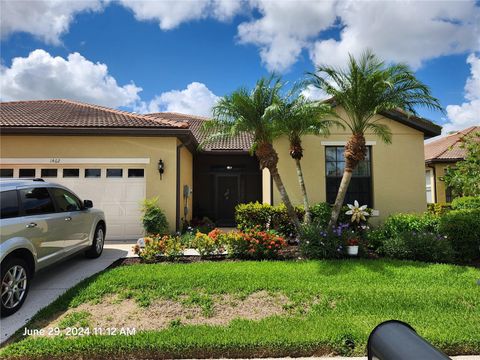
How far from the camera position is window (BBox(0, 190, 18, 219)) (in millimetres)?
4407

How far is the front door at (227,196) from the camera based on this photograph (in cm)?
1482

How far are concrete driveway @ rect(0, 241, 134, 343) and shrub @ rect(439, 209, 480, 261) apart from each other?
8423mm

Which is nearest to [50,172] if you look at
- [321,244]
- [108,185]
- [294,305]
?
[108,185]

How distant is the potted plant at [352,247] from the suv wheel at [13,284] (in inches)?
262

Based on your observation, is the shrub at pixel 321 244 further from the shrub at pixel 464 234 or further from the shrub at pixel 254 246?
the shrub at pixel 464 234

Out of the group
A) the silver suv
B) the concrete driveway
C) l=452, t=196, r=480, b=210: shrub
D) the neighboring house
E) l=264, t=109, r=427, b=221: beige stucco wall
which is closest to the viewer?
the concrete driveway

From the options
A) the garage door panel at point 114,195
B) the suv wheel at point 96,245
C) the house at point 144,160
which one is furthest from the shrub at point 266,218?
the suv wheel at point 96,245

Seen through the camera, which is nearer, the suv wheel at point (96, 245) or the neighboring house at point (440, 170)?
the suv wheel at point (96, 245)

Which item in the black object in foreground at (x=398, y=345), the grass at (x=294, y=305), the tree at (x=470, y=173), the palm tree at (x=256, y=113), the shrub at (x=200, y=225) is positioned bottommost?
the grass at (x=294, y=305)

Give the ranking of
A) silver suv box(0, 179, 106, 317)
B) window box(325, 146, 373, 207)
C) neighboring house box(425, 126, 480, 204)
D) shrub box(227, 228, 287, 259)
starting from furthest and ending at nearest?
neighboring house box(425, 126, 480, 204), window box(325, 146, 373, 207), shrub box(227, 228, 287, 259), silver suv box(0, 179, 106, 317)

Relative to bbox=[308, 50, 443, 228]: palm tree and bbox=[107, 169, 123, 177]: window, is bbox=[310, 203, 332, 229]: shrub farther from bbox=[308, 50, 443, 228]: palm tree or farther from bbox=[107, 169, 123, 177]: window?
bbox=[107, 169, 123, 177]: window

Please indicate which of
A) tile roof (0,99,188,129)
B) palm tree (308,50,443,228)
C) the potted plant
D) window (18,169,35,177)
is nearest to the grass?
the potted plant

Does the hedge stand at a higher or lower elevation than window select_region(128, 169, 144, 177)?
lower

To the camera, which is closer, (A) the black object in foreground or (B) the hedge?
(A) the black object in foreground
